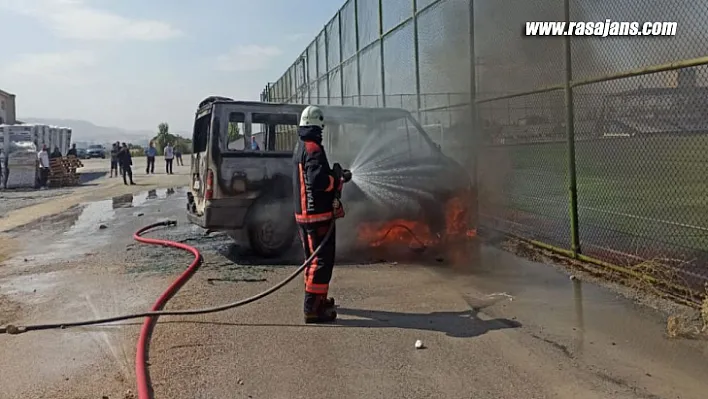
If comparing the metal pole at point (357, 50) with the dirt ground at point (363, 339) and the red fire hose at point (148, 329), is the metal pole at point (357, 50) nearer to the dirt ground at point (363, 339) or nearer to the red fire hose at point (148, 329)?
the red fire hose at point (148, 329)

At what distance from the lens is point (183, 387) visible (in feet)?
12.3

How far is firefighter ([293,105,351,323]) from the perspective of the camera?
5.03 metres

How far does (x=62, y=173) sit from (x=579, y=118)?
895 inches

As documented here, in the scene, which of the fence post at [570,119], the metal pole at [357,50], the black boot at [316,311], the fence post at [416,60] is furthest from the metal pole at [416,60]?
the black boot at [316,311]

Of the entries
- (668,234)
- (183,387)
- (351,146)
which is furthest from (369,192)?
(183,387)

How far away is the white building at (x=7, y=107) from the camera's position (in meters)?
65.7

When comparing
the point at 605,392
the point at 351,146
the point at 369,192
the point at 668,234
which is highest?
the point at 351,146

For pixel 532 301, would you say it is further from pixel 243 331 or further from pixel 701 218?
pixel 701 218

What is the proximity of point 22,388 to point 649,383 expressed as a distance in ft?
12.5

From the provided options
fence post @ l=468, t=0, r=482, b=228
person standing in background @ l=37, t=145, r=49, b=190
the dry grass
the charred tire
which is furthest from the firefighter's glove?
person standing in background @ l=37, t=145, r=49, b=190

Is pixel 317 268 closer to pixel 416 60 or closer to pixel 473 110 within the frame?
pixel 473 110

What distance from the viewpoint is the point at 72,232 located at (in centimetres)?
1116

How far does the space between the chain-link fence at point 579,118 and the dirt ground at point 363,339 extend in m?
1.32
